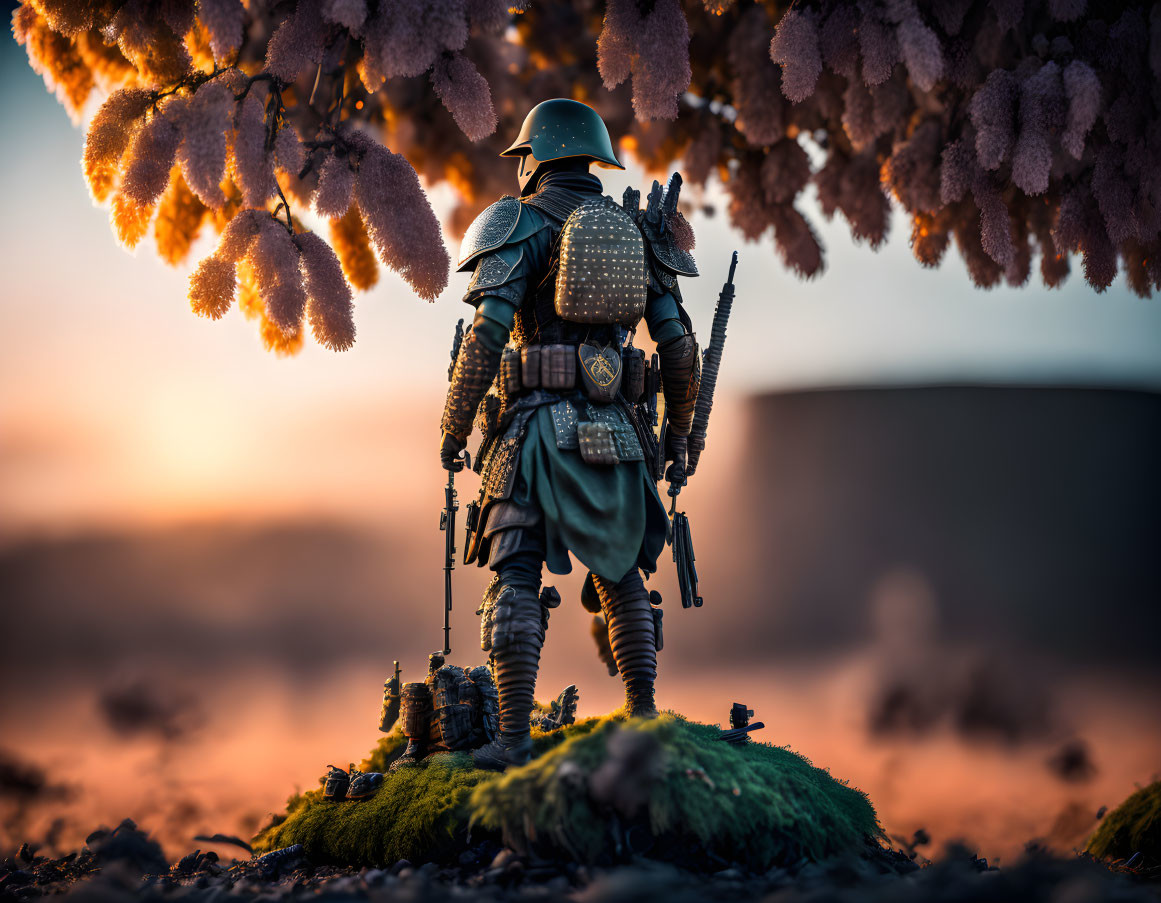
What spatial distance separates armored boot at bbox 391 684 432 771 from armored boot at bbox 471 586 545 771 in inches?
19.7

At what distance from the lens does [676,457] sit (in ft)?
10.9

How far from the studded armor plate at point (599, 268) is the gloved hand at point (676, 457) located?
0.59 m

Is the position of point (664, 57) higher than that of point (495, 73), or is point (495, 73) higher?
point (495, 73)

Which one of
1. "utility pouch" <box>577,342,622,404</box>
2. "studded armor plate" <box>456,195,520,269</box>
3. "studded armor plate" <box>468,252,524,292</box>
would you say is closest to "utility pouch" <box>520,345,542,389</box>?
"utility pouch" <box>577,342,622,404</box>

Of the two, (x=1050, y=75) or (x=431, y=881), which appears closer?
(x=431, y=881)

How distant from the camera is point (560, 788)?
2150 millimetres

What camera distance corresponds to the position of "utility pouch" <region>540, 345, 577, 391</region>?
2.89m

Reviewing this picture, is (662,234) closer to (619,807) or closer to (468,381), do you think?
(468,381)

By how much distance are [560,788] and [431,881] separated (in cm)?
53

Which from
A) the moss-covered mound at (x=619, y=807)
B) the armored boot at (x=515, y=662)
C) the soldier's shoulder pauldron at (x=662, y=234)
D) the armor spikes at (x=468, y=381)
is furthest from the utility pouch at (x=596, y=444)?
the moss-covered mound at (x=619, y=807)

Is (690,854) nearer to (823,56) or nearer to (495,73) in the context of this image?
(823,56)

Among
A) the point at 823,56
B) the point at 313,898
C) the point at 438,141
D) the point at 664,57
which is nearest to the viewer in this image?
the point at 313,898

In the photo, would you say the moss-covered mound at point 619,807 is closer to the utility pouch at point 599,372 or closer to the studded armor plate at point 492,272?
the utility pouch at point 599,372

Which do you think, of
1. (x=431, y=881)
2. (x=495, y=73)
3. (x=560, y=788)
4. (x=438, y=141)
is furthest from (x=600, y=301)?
(x=438, y=141)
